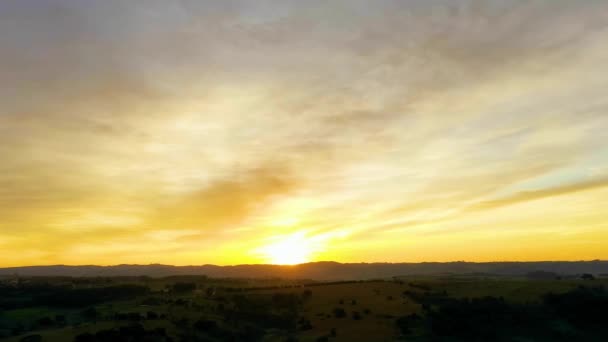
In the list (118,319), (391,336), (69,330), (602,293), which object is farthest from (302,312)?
(602,293)

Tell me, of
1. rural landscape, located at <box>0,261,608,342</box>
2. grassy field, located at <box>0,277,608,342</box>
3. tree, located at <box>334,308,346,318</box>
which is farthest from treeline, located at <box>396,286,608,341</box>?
tree, located at <box>334,308,346,318</box>

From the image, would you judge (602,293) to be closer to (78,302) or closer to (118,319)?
(118,319)

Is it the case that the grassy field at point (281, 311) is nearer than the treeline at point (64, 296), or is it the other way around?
the grassy field at point (281, 311)

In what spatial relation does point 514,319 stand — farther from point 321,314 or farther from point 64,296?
point 64,296

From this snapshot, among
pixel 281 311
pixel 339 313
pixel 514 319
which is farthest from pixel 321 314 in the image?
pixel 514 319

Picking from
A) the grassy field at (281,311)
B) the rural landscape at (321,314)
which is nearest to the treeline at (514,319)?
the rural landscape at (321,314)

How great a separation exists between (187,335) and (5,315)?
28331mm

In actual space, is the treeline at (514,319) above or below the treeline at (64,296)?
below

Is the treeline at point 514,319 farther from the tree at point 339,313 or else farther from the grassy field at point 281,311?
the tree at point 339,313

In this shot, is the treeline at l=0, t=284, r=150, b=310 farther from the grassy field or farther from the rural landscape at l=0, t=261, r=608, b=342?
the grassy field

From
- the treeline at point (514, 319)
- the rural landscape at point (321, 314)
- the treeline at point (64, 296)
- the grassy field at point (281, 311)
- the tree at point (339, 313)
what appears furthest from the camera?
the treeline at point (64, 296)

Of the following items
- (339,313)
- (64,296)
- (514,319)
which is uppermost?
(64,296)

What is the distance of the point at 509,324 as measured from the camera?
5941cm

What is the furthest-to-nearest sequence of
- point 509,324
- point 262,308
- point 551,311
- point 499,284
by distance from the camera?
point 499,284 → point 262,308 → point 551,311 → point 509,324
